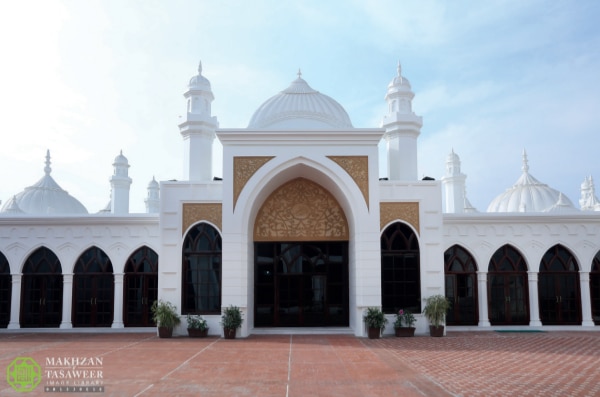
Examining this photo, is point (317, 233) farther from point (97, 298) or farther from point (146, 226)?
point (97, 298)

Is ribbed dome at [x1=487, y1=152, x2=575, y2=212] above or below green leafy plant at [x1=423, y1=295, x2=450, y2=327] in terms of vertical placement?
above

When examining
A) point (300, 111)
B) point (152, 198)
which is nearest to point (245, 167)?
point (300, 111)

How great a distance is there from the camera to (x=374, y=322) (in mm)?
13328

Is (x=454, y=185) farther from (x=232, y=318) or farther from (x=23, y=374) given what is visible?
(x=23, y=374)

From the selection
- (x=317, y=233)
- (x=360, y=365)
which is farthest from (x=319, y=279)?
(x=360, y=365)

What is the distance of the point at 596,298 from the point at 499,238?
326cm

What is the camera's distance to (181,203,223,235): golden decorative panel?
14.5 meters

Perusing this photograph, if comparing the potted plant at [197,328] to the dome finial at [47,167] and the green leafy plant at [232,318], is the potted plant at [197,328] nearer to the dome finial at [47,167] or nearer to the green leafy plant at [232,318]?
the green leafy plant at [232,318]

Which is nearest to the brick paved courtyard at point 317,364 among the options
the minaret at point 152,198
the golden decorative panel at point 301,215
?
the golden decorative panel at point 301,215

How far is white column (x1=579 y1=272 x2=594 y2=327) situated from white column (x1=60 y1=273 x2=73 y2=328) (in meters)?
14.6

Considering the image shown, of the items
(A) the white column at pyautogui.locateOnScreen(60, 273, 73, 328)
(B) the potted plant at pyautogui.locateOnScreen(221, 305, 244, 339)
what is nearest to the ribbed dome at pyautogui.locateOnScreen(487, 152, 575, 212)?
(B) the potted plant at pyautogui.locateOnScreen(221, 305, 244, 339)

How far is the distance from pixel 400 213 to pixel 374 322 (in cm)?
306

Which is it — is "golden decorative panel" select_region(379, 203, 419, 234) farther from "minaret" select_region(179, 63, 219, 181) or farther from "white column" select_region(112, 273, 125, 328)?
"white column" select_region(112, 273, 125, 328)

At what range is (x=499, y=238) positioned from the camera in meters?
15.6
